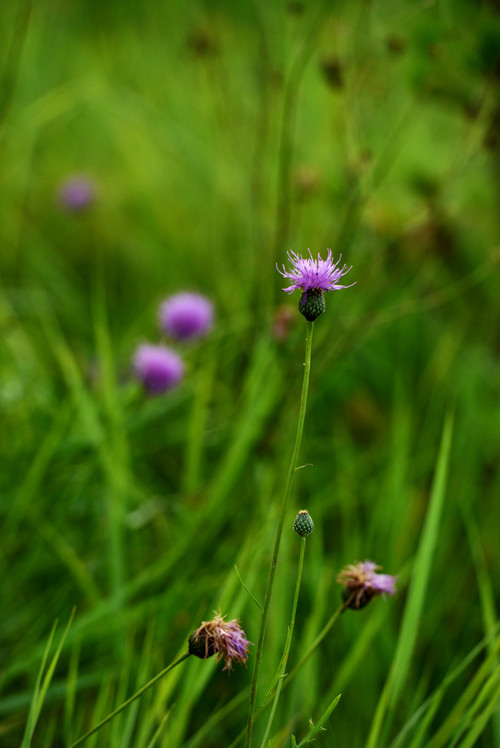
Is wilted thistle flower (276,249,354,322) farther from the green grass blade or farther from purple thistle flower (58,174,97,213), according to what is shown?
purple thistle flower (58,174,97,213)

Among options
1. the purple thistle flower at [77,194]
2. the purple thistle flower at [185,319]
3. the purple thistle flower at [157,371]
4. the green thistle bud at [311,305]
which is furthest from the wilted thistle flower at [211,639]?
the purple thistle flower at [77,194]

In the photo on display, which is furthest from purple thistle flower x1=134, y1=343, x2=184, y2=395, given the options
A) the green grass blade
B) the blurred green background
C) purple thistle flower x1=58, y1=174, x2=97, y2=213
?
purple thistle flower x1=58, y1=174, x2=97, y2=213

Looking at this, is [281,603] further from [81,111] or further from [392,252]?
[81,111]

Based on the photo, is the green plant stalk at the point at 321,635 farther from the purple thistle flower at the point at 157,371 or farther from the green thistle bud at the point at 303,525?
the purple thistle flower at the point at 157,371

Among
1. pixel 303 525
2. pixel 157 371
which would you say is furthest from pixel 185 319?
pixel 303 525

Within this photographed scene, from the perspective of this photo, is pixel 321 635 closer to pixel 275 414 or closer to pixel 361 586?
pixel 361 586
